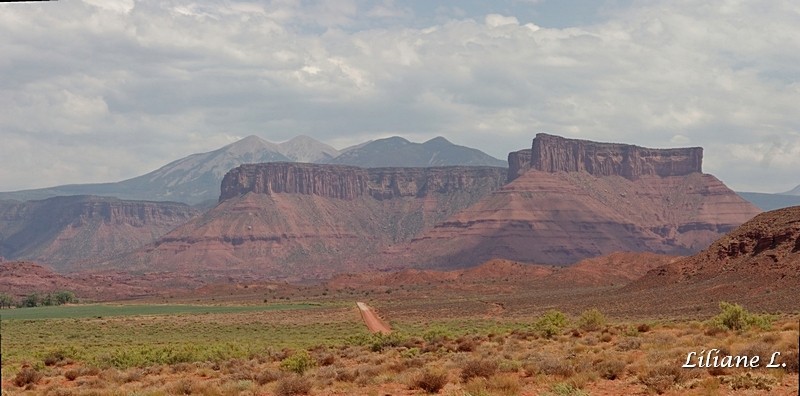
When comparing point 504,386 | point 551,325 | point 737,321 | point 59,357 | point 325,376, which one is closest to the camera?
point 504,386

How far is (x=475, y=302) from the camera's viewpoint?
101 meters

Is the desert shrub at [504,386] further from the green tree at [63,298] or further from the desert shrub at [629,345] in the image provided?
the green tree at [63,298]

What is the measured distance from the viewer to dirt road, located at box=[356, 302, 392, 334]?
66.4m

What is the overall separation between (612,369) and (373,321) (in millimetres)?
57218

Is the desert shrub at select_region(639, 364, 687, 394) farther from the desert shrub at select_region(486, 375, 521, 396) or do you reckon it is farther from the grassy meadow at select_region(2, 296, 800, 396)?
the desert shrub at select_region(486, 375, 521, 396)

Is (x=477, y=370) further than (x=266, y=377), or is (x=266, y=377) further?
(x=266, y=377)

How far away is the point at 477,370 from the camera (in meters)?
23.2

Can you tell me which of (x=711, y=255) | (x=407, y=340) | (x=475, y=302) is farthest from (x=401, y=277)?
(x=407, y=340)

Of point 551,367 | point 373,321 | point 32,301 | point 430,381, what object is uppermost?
point 551,367

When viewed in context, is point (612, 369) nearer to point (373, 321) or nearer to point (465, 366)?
point (465, 366)

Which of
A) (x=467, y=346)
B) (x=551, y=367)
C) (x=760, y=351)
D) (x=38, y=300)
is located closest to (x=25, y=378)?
(x=467, y=346)

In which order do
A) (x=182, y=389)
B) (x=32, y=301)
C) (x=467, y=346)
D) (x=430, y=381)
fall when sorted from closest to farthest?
1. (x=430, y=381)
2. (x=182, y=389)
3. (x=467, y=346)
4. (x=32, y=301)

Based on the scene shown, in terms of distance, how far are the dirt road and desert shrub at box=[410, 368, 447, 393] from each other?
1520 inches

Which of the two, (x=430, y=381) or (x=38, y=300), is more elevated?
(x=430, y=381)
